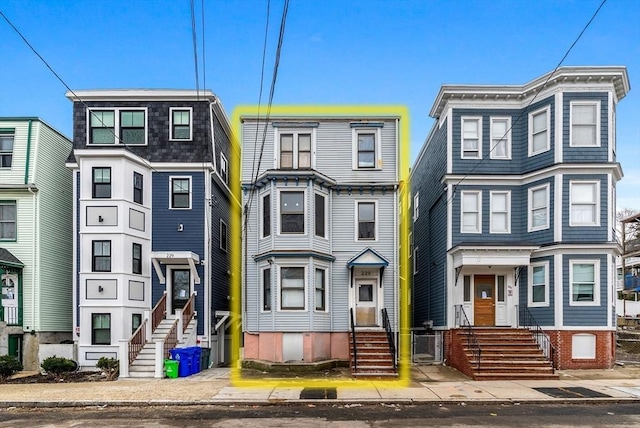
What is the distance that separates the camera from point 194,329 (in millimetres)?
19062

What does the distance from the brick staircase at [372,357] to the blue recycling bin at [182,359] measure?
5.47 metres

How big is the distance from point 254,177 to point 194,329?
20.4ft

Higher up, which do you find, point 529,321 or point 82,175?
point 82,175

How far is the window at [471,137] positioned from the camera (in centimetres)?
1917

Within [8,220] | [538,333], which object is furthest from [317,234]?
[8,220]

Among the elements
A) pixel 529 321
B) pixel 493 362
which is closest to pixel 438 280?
pixel 529 321

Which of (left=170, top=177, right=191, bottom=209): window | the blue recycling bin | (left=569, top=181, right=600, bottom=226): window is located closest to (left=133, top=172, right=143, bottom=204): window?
(left=170, top=177, right=191, bottom=209): window

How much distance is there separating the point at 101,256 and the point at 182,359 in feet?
16.7

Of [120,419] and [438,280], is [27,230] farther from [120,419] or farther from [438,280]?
[438,280]

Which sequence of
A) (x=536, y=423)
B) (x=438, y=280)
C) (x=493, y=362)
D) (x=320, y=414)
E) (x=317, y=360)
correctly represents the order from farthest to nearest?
(x=438, y=280) → (x=317, y=360) → (x=493, y=362) → (x=320, y=414) → (x=536, y=423)

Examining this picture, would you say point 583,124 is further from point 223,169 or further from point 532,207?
point 223,169

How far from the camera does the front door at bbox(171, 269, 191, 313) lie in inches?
784

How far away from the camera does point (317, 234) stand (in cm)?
1850

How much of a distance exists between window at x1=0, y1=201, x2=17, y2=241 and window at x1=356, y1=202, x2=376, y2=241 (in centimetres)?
1360
